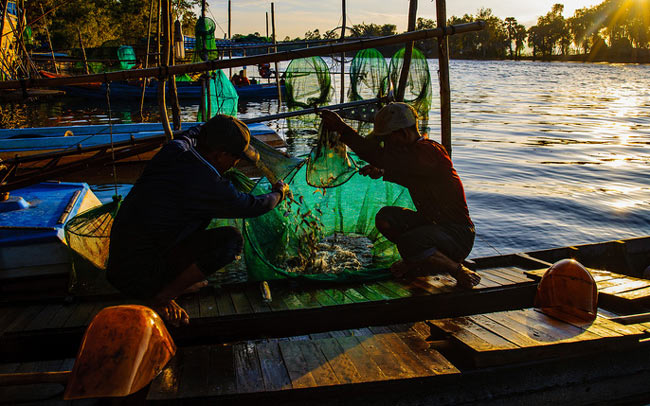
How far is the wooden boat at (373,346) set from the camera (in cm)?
270

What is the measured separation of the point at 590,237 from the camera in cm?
840

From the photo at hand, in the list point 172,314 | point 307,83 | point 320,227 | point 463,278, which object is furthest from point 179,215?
point 307,83

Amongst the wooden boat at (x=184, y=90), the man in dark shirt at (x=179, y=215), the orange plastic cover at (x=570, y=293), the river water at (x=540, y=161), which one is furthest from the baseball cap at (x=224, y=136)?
the wooden boat at (x=184, y=90)

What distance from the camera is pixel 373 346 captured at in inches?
122

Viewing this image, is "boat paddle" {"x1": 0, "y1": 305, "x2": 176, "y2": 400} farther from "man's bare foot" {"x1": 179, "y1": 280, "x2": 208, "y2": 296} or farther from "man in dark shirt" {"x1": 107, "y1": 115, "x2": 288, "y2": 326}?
"man's bare foot" {"x1": 179, "y1": 280, "x2": 208, "y2": 296}

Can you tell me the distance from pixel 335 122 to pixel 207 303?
5.75 ft

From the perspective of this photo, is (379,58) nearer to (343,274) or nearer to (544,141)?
(343,274)

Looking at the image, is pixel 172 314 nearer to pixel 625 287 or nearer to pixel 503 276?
pixel 503 276

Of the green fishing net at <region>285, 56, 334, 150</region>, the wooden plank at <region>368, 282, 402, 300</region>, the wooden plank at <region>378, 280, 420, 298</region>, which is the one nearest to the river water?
the green fishing net at <region>285, 56, 334, 150</region>

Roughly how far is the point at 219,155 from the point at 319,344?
1352 millimetres

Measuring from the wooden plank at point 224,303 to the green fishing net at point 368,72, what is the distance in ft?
19.7

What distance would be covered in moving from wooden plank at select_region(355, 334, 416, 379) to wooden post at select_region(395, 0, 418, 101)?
3492 mm

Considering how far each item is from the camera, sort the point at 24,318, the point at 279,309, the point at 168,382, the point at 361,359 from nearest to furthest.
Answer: the point at 168,382
the point at 361,359
the point at 24,318
the point at 279,309

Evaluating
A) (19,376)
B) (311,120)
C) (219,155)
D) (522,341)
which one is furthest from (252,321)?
(311,120)
